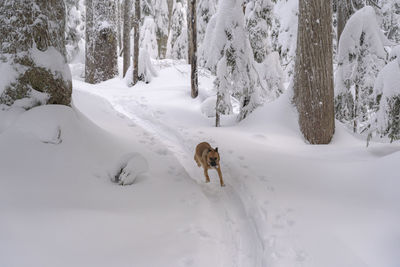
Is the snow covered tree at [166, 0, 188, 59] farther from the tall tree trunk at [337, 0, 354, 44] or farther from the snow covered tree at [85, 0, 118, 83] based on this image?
the tall tree trunk at [337, 0, 354, 44]

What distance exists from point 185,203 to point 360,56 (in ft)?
22.8

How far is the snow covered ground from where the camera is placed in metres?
3.23

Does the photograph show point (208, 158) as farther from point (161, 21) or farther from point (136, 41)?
point (161, 21)

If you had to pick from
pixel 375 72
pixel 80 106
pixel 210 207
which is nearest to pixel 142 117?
pixel 80 106

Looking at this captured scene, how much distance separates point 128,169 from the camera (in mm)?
4934

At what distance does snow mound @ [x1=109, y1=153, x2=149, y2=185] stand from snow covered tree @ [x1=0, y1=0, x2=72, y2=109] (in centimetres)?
179

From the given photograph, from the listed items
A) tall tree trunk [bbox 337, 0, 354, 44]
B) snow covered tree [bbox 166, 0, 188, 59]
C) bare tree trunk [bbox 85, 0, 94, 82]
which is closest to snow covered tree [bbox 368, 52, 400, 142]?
tall tree trunk [bbox 337, 0, 354, 44]

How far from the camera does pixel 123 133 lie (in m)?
7.97

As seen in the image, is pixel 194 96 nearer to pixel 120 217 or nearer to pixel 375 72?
pixel 375 72

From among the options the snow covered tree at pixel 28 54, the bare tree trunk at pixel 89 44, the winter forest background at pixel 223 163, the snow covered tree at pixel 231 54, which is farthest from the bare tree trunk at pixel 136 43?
the snow covered tree at pixel 28 54

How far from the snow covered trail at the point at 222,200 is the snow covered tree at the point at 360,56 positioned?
4.55 meters

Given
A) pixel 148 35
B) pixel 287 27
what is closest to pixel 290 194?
pixel 287 27

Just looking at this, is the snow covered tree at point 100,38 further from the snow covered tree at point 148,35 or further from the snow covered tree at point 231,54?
the snow covered tree at point 148,35

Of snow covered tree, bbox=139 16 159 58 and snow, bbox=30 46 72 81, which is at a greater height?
snow covered tree, bbox=139 16 159 58
